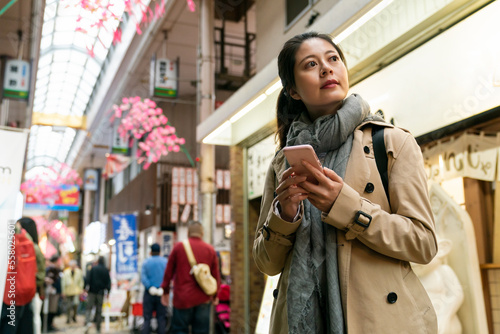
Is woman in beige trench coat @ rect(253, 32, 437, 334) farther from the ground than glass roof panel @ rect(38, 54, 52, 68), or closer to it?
closer to it

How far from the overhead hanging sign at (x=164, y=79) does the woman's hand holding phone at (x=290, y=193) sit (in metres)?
9.64

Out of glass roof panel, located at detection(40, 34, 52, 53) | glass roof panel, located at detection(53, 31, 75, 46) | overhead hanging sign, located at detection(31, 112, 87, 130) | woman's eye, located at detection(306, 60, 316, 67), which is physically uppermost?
glass roof panel, located at detection(53, 31, 75, 46)

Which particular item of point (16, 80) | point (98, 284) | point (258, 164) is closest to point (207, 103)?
point (258, 164)

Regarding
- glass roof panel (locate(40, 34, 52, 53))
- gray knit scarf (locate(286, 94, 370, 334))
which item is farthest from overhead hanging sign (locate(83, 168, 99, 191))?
gray knit scarf (locate(286, 94, 370, 334))

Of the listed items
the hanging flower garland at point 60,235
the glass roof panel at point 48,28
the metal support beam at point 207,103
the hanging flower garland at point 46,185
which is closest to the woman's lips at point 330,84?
the metal support beam at point 207,103

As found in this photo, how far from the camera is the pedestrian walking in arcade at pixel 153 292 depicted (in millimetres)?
7945

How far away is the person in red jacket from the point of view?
5.72 meters

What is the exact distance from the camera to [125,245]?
1286cm

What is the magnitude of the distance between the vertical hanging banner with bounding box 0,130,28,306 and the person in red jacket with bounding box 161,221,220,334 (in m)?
2.75

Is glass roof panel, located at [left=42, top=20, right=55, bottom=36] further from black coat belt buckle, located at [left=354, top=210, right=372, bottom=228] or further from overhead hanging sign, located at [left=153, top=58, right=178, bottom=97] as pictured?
black coat belt buckle, located at [left=354, top=210, right=372, bottom=228]

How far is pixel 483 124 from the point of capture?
10.4 ft

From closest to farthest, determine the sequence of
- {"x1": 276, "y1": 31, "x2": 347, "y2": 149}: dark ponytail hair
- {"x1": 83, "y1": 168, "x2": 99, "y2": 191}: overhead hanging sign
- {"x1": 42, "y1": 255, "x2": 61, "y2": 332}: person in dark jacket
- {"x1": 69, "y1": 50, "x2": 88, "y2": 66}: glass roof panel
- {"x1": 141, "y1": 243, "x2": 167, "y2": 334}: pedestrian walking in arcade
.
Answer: {"x1": 276, "y1": 31, "x2": 347, "y2": 149}: dark ponytail hair < {"x1": 141, "y1": 243, "x2": 167, "y2": 334}: pedestrian walking in arcade < {"x1": 42, "y1": 255, "x2": 61, "y2": 332}: person in dark jacket < {"x1": 69, "y1": 50, "x2": 88, "y2": 66}: glass roof panel < {"x1": 83, "y1": 168, "x2": 99, "y2": 191}: overhead hanging sign

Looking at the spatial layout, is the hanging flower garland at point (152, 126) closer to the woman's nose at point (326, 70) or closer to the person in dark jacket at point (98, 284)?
the person in dark jacket at point (98, 284)

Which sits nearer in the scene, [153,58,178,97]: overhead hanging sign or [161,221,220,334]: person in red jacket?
[161,221,220,334]: person in red jacket
